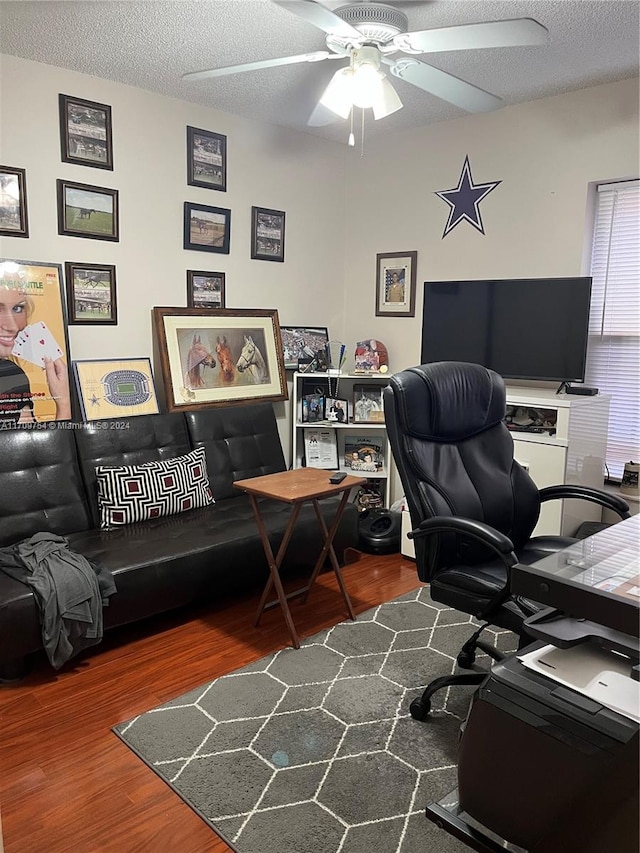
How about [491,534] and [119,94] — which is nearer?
[491,534]

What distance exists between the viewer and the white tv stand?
10.8ft

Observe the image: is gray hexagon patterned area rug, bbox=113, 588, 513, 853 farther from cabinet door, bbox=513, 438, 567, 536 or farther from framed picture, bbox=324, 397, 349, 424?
framed picture, bbox=324, 397, 349, 424

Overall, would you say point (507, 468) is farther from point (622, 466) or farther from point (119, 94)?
point (119, 94)

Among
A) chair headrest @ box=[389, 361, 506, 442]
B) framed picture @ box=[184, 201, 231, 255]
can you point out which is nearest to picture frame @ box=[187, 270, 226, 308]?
framed picture @ box=[184, 201, 231, 255]

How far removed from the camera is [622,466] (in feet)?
12.0

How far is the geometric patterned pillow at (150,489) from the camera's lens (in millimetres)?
3205

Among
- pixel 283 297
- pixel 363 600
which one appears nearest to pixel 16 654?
pixel 363 600

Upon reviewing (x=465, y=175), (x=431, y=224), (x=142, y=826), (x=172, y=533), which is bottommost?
(x=142, y=826)

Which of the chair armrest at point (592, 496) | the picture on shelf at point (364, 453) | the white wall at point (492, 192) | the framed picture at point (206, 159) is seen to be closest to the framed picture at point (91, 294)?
the framed picture at point (206, 159)

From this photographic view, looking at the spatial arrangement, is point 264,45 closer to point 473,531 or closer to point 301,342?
point 301,342

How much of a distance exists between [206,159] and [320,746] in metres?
3.24

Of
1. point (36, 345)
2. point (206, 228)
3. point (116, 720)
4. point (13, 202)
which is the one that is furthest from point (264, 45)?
point (116, 720)

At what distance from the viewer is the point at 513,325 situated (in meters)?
3.69

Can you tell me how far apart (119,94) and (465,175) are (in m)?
2.06
